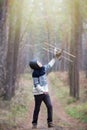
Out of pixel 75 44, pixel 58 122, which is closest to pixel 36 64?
pixel 58 122

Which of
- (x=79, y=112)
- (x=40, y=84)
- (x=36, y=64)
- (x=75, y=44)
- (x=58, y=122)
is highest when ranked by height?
(x=75, y=44)

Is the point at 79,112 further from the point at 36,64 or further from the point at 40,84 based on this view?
the point at 36,64

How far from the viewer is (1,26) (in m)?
11.8

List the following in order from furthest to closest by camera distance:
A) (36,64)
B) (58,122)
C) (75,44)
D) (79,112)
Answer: (75,44) → (79,112) → (58,122) → (36,64)

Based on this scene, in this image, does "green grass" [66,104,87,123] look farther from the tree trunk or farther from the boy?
the boy

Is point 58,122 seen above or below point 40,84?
below

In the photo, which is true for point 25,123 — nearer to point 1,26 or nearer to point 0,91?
point 0,91

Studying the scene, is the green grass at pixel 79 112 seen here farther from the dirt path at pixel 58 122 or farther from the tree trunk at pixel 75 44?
the tree trunk at pixel 75 44

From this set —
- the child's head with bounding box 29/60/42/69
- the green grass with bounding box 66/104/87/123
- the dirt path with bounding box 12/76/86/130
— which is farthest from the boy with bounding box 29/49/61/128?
the green grass with bounding box 66/104/87/123

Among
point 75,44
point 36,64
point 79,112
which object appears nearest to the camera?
point 36,64

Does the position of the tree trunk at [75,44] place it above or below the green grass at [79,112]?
above

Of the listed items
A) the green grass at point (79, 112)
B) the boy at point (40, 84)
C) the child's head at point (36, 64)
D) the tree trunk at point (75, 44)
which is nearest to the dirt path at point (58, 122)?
the green grass at point (79, 112)

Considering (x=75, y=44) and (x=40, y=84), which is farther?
(x=75, y=44)

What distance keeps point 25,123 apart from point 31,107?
4.96 metres
